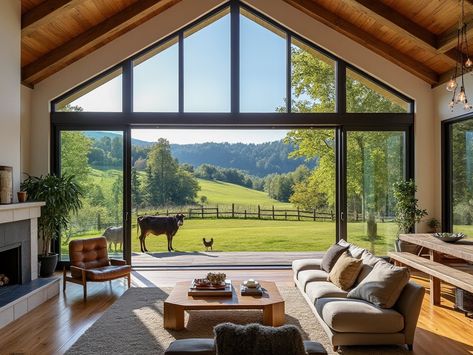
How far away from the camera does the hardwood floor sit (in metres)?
3.78

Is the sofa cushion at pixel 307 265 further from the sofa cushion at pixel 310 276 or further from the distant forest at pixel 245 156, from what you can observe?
the distant forest at pixel 245 156

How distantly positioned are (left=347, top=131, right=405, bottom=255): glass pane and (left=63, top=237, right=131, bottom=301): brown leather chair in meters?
4.33

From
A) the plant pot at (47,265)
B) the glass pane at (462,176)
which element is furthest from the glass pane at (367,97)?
the plant pot at (47,265)

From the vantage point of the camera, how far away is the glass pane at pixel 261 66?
7.39m

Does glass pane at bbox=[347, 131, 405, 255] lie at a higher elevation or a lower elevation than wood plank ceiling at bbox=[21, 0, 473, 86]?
lower

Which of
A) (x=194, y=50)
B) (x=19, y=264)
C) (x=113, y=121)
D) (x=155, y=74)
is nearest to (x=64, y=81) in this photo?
(x=113, y=121)

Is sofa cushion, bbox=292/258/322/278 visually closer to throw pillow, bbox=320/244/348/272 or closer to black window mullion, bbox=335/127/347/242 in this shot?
throw pillow, bbox=320/244/348/272

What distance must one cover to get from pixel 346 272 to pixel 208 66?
467 centimetres

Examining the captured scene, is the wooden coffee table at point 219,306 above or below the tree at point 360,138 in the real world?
below

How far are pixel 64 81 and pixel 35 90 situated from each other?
55 cm

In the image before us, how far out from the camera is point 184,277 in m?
6.70

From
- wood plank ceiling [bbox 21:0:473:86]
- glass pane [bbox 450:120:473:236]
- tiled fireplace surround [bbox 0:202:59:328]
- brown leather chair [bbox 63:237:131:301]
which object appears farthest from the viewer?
glass pane [bbox 450:120:473:236]

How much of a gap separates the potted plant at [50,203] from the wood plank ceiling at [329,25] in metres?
1.91

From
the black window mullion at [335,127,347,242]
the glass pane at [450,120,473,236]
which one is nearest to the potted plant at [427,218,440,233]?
the glass pane at [450,120,473,236]
